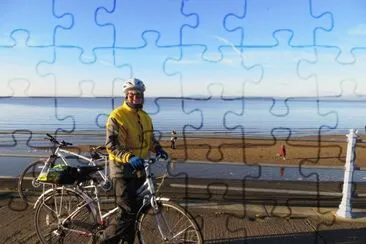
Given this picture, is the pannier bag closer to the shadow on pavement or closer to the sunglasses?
the sunglasses

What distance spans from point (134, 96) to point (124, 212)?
3.77 ft

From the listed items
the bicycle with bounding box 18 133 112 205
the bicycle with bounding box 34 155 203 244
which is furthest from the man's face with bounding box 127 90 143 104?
the bicycle with bounding box 18 133 112 205

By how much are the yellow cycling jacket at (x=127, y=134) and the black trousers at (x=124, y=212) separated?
23 cm

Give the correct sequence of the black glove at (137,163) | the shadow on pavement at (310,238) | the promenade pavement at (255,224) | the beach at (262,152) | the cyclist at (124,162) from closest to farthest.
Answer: the black glove at (137,163) → the cyclist at (124,162) → the shadow on pavement at (310,238) → the promenade pavement at (255,224) → the beach at (262,152)

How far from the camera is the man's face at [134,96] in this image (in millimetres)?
5133

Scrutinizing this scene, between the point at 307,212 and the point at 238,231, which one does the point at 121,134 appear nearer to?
the point at 238,231

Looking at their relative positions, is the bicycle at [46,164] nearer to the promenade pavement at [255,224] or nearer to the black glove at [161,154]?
the promenade pavement at [255,224]

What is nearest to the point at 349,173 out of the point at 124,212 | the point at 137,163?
the point at 124,212

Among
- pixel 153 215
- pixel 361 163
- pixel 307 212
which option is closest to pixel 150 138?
pixel 153 215

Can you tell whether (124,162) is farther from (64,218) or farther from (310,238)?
(310,238)

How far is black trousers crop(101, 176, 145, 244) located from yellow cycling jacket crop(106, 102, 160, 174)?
0.76 feet

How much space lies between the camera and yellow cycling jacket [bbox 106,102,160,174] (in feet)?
16.4

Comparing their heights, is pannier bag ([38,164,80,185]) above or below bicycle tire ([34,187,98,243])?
above
